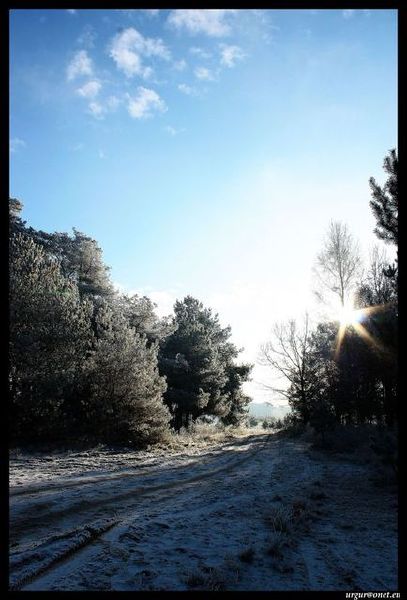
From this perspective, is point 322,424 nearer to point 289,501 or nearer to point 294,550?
point 289,501

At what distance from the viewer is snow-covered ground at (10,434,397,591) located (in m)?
4.10

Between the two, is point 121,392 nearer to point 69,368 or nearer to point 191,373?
point 69,368

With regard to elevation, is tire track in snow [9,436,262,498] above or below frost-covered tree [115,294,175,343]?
below

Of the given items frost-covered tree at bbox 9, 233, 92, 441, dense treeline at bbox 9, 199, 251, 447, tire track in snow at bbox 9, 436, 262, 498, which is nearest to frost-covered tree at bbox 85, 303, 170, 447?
dense treeline at bbox 9, 199, 251, 447

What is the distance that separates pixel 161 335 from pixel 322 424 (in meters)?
13.0

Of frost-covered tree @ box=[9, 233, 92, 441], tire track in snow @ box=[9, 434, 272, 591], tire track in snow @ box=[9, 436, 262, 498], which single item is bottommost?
tire track in snow @ box=[9, 436, 262, 498]

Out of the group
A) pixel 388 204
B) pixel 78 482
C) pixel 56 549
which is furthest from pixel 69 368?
pixel 388 204

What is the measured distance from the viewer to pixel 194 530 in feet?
18.0

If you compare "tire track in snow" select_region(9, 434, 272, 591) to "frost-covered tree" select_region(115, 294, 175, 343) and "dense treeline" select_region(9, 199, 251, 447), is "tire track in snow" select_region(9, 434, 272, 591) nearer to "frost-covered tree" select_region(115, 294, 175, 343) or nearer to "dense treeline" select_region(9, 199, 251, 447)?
"dense treeline" select_region(9, 199, 251, 447)

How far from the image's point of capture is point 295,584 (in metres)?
4.14

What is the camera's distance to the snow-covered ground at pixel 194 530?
13.4 ft

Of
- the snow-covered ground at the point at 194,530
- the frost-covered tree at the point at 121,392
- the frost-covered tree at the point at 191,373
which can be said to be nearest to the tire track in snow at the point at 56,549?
the snow-covered ground at the point at 194,530

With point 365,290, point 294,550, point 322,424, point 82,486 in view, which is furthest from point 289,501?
point 365,290
